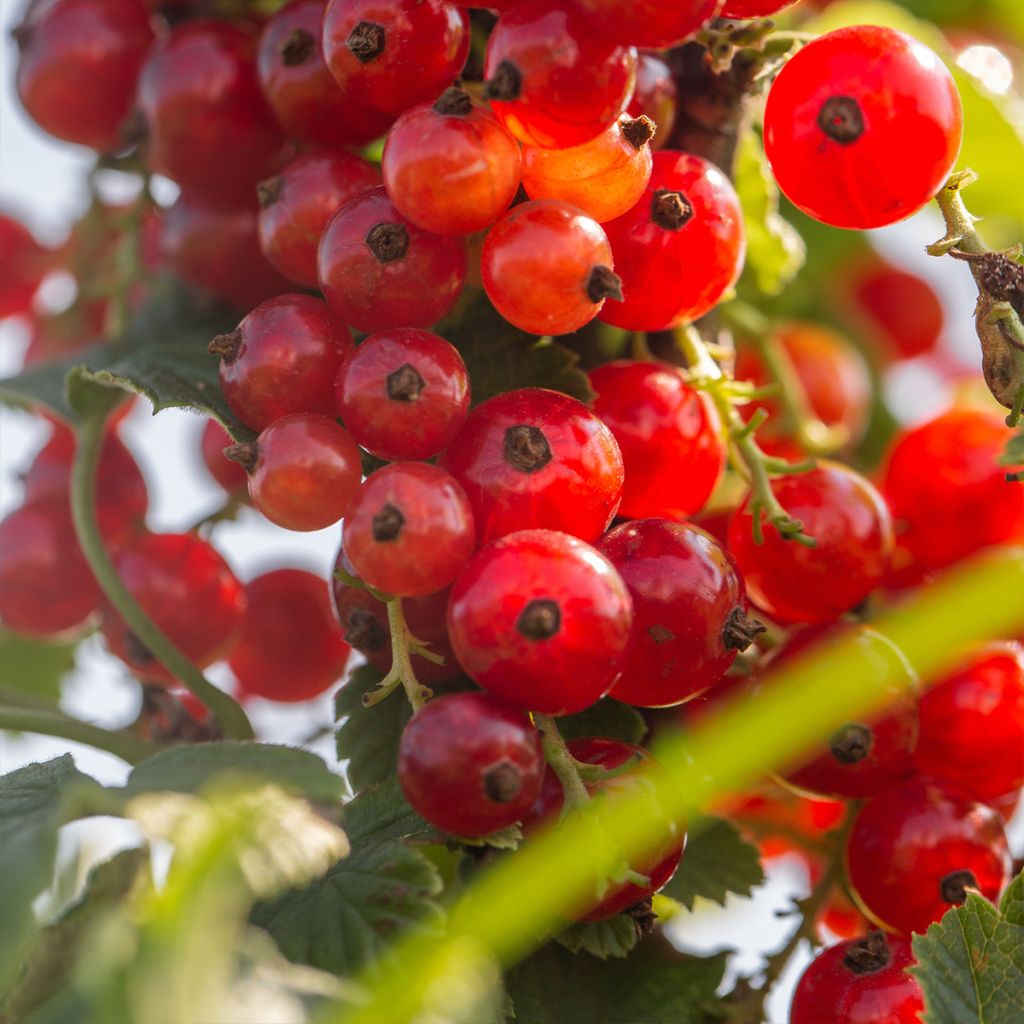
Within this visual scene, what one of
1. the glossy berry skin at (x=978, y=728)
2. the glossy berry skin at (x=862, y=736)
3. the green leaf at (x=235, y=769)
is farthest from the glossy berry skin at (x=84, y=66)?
the glossy berry skin at (x=978, y=728)

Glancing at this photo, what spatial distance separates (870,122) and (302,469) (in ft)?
1.43

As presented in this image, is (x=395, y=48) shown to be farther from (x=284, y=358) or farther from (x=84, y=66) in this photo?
(x=84, y=66)

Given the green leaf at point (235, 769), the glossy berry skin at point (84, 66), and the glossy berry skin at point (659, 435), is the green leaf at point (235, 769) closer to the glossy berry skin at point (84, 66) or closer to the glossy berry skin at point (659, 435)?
the glossy berry skin at point (659, 435)

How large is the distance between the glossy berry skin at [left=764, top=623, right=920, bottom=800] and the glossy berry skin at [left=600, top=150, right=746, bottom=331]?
264 mm

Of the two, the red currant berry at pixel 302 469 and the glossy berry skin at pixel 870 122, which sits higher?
the glossy berry skin at pixel 870 122

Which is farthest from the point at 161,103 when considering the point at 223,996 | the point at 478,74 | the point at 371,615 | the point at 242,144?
the point at 223,996

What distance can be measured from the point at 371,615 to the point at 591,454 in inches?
7.6

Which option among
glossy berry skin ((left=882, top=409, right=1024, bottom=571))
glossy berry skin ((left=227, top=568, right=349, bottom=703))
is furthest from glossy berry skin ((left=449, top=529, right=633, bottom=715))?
glossy berry skin ((left=227, top=568, right=349, bottom=703))

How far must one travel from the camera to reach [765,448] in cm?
127

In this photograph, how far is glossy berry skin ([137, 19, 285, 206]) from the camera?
3.79ft

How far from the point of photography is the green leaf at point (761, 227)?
1.26 meters

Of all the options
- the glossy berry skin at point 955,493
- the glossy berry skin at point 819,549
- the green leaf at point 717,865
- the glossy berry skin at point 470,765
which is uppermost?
the glossy berry skin at point 470,765

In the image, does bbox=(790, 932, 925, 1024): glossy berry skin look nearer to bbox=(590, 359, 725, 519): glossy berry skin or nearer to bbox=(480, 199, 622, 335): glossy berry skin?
bbox=(590, 359, 725, 519): glossy berry skin

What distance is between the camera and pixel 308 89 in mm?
1019
